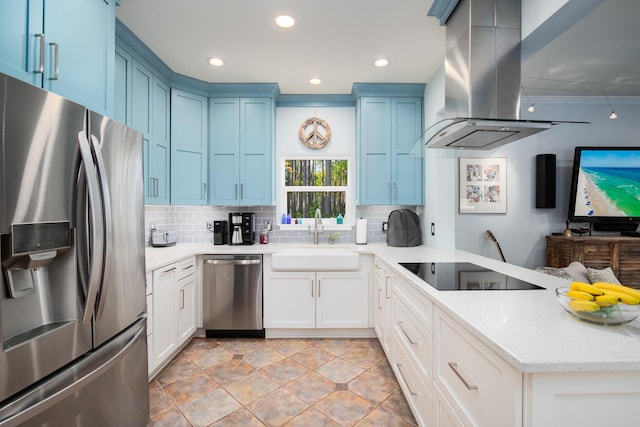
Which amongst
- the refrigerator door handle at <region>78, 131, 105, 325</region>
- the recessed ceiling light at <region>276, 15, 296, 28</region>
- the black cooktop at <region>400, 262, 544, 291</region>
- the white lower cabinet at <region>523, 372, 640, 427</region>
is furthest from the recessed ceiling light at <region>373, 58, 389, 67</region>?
the white lower cabinet at <region>523, 372, 640, 427</region>

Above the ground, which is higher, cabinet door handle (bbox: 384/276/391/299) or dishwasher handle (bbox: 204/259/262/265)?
dishwasher handle (bbox: 204/259/262/265)

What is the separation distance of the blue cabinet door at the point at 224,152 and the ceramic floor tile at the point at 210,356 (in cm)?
150

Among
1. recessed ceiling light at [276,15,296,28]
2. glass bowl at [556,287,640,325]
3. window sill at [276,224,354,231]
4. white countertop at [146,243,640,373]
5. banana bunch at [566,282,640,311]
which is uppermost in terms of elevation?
recessed ceiling light at [276,15,296,28]

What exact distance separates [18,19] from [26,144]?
2.13 feet

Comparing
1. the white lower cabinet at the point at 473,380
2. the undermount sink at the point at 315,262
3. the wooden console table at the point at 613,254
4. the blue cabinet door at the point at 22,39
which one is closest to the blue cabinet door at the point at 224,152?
the undermount sink at the point at 315,262

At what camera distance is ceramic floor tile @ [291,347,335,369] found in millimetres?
2543

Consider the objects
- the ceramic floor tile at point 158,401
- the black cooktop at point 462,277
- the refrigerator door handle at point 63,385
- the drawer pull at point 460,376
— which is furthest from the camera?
the ceramic floor tile at point 158,401

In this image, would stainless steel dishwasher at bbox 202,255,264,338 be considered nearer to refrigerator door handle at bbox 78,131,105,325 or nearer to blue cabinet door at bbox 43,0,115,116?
blue cabinet door at bbox 43,0,115,116

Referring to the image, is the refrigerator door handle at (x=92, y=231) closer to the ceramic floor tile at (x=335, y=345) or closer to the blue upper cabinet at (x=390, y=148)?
the ceramic floor tile at (x=335, y=345)

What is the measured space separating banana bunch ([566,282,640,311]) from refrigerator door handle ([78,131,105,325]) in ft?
5.67

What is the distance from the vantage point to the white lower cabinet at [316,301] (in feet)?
9.86

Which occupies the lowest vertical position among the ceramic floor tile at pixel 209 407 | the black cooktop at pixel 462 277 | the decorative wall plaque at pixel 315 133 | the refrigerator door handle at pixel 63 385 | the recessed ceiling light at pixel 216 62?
the ceramic floor tile at pixel 209 407

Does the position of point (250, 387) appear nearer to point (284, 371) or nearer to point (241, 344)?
point (284, 371)

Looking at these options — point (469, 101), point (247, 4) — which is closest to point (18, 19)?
point (247, 4)
